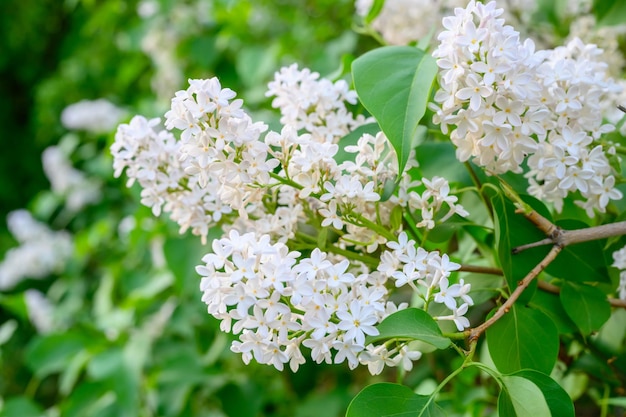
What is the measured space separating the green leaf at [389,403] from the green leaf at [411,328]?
3cm

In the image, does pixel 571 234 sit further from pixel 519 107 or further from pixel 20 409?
pixel 20 409

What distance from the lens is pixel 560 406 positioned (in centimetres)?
46

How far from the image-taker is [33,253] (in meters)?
2.17

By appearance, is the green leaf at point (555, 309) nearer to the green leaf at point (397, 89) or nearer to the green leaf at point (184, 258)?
the green leaf at point (397, 89)

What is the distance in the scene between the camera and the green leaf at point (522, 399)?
0.42 meters

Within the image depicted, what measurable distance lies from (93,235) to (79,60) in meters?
1.09

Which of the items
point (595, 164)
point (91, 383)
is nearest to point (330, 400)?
point (91, 383)

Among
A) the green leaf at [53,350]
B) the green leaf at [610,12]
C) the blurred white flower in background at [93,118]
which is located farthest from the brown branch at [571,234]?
the blurred white flower in background at [93,118]

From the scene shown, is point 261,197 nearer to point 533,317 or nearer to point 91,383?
point 533,317

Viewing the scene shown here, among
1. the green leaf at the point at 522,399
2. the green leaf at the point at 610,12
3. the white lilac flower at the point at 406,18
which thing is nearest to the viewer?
the green leaf at the point at 522,399

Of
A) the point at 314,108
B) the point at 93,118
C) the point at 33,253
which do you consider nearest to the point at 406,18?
the point at 314,108

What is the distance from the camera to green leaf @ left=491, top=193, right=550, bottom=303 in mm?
547

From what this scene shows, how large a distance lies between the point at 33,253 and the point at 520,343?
76.1 inches

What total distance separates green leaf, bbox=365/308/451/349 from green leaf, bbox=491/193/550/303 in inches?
4.2
